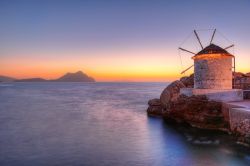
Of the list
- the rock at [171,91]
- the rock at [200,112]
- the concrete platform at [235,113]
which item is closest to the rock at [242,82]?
the rock at [171,91]

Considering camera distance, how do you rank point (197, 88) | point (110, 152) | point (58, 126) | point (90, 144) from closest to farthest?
point (110, 152) → point (90, 144) → point (197, 88) → point (58, 126)

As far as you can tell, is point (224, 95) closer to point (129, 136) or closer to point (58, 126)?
point (129, 136)

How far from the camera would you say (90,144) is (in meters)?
17.9

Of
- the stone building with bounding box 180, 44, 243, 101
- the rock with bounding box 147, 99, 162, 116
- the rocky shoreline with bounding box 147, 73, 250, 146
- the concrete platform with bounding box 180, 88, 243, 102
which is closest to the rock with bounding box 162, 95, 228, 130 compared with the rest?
the rocky shoreline with bounding box 147, 73, 250, 146

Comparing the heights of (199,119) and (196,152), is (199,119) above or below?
above

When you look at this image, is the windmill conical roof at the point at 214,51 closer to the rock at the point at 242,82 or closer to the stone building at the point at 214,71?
the stone building at the point at 214,71

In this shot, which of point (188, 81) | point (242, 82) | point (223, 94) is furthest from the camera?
point (242, 82)

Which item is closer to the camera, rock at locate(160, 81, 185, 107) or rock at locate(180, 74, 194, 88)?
rock at locate(160, 81, 185, 107)

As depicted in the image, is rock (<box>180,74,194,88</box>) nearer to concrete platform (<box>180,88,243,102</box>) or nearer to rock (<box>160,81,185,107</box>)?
rock (<box>160,81,185,107</box>)

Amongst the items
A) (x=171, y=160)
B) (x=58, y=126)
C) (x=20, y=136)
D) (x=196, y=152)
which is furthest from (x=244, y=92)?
(x=20, y=136)

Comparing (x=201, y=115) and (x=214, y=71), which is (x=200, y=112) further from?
(x=214, y=71)

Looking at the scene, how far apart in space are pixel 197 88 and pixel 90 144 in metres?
9.79

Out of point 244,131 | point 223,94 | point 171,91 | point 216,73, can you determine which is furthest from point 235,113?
point 171,91

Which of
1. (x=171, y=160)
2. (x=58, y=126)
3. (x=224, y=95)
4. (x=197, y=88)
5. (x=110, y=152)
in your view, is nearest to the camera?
(x=171, y=160)
